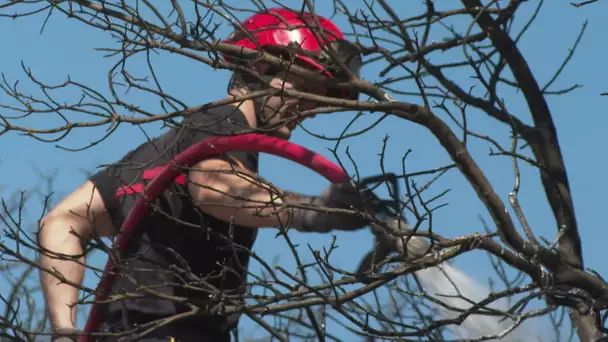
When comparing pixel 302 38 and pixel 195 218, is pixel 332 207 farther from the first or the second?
pixel 302 38

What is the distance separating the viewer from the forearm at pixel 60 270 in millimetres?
5621

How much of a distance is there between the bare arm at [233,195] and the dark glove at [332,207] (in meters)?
0.07

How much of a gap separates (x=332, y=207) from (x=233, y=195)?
0.45 meters

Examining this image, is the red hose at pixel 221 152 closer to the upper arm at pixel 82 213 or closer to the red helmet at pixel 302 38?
the upper arm at pixel 82 213

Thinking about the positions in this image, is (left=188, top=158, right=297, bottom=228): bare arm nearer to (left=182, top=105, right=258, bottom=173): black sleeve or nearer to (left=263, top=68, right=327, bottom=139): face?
(left=182, top=105, right=258, bottom=173): black sleeve

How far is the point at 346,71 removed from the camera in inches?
209

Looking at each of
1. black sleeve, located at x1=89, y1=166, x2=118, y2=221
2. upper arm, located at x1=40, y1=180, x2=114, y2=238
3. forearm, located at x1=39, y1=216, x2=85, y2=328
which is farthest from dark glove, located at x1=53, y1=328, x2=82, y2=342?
black sleeve, located at x1=89, y1=166, x2=118, y2=221

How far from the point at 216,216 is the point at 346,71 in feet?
2.80

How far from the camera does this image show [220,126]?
547cm

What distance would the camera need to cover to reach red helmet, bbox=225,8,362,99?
5.54m

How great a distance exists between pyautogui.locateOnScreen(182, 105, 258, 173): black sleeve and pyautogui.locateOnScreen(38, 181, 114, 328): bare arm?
0.55m

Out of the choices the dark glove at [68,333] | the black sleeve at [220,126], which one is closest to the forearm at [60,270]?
the dark glove at [68,333]

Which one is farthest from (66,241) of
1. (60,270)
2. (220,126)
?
(220,126)

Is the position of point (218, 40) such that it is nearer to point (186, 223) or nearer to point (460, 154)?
point (186, 223)
